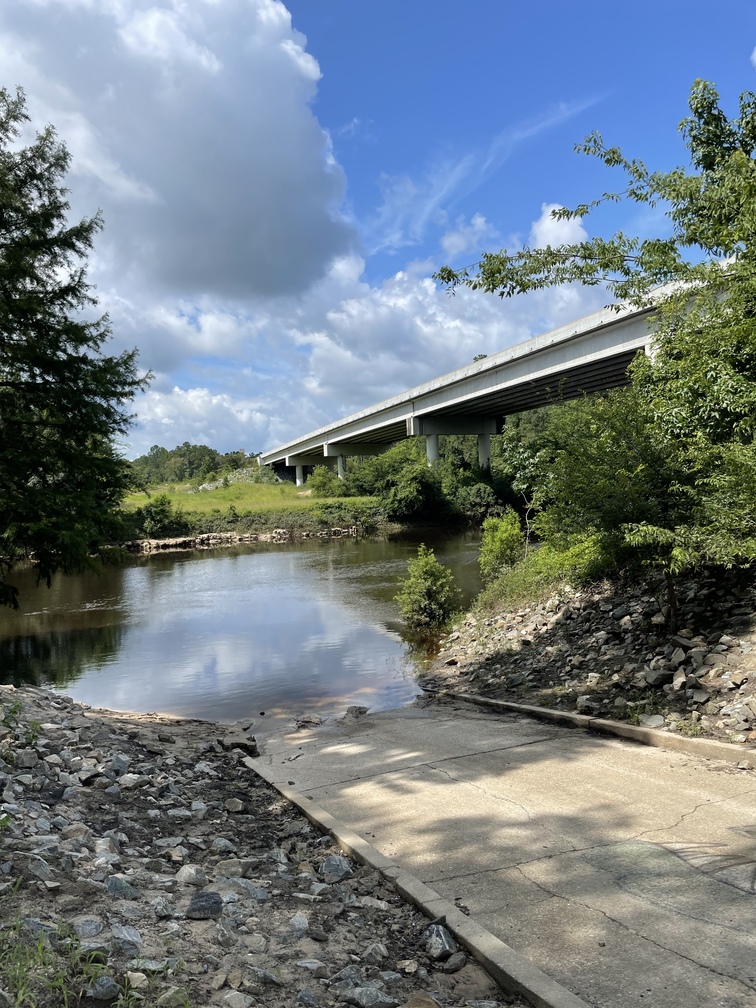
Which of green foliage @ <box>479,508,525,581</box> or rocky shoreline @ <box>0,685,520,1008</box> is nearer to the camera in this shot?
rocky shoreline @ <box>0,685,520,1008</box>

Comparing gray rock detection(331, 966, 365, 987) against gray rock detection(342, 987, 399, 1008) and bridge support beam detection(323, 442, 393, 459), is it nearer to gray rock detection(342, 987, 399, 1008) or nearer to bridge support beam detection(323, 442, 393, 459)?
gray rock detection(342, 987, 399, 1008)

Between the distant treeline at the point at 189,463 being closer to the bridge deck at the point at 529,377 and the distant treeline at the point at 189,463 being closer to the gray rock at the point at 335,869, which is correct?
the bridge deck at the point at 529,377

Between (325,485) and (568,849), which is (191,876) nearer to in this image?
(568,849)

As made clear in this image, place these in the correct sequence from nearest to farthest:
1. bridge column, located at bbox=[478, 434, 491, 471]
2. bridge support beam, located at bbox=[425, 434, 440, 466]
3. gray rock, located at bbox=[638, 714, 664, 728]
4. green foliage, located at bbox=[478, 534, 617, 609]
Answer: gray rock, located at bbox=[638, 714, 664, 728] → green foliage, located at bbox=[478, 534, 617, 609] → bridge support beam, located at bbox=[425, 434, 440, 466] → bridge column, located at bbox=[478, 434, 491, 471]

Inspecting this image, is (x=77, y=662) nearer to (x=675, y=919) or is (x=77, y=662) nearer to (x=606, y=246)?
(x=606, y=246)

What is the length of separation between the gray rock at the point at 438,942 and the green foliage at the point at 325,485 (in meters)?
71.6

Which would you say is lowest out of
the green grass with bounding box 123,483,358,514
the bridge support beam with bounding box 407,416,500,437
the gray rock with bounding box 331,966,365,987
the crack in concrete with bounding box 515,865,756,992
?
the crack in concrete with bounding box 515,865,756,992

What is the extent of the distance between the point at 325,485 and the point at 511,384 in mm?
38571

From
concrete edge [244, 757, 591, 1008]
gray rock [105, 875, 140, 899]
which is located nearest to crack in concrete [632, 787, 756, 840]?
concrete edge [244, 757, 591, 1008]

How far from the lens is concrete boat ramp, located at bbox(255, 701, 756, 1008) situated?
360cm

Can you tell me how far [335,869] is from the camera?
4.96 m

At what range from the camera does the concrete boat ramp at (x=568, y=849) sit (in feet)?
11.8

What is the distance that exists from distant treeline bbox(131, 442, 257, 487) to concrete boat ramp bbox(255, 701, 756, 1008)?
120523 mm

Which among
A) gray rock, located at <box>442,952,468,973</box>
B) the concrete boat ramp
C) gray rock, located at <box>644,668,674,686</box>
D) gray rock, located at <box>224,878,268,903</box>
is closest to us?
the concrete boat ramp
